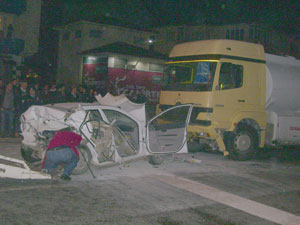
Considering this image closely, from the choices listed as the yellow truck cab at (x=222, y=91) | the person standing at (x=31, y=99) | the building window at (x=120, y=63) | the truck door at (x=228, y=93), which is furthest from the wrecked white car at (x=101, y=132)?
the building window at (x=120, y=63)

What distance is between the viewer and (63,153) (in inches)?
279

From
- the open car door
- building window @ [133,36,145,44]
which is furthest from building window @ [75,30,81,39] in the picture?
the open car door

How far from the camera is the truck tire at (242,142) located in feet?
35.3

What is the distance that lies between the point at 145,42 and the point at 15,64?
16786 millimetres

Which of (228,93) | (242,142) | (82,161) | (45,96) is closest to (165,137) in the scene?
(82,161)

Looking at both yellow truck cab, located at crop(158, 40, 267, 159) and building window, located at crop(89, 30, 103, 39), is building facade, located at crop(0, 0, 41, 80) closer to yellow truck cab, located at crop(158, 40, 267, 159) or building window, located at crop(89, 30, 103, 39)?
building window, located at crop(89, 30, 103, 39)

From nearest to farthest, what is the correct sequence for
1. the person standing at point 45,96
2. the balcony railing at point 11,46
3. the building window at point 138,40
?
the person standing at point 45,96, the balcony railing at point 11,46, the building window at point 138,40

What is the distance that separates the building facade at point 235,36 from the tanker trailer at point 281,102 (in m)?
22.1

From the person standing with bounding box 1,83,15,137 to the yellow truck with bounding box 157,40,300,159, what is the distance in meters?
4.97

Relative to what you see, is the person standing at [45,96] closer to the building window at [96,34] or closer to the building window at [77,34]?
the building window at [96,34]

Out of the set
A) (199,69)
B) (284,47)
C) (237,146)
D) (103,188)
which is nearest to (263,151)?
(237,146)

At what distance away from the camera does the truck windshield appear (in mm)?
10117

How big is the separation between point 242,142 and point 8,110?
25.1 feet

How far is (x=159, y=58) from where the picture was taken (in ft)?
100
